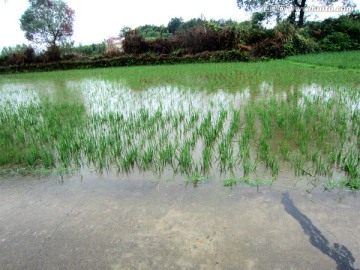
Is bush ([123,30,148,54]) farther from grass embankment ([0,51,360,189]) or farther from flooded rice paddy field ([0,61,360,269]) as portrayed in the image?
flooded rice paddy field ([0,61,360,269])

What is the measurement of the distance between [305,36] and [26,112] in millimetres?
14390

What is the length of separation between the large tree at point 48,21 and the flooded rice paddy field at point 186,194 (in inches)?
939

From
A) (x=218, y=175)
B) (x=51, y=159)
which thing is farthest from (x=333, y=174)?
(x=51, y=159)

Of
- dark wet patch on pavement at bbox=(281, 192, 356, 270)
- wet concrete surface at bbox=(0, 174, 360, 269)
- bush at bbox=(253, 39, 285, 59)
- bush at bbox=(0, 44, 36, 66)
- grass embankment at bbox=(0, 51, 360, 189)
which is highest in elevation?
bush at bbox=(0, 44, 36, 66)

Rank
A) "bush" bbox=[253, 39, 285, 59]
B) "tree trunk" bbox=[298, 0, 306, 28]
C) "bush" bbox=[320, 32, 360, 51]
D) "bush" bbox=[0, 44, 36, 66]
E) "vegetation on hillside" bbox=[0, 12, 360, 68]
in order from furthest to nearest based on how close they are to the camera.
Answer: "bush" bbox=[0, 44, 36, 66] → "tree trunk" bbox=[298, 0, 306, 28] → "bush" bbox=[320, 32, 360, 51] → "vegetation on hillside" bbox=[0, 12, 360, 68] → "bush" bbox=[253, 39, 285, 59]

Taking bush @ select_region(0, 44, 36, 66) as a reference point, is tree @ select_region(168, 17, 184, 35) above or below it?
above

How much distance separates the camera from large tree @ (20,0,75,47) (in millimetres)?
22906

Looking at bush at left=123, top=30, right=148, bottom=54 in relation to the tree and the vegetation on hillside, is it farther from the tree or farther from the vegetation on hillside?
the tree

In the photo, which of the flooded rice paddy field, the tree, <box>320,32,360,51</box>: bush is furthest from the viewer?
the tree

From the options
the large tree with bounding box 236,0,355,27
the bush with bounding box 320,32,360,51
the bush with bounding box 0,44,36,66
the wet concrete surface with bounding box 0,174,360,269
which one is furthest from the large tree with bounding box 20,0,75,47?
the wet concrete surface with bounding box 0,174,360,269

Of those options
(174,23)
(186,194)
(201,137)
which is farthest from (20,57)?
(174,23)

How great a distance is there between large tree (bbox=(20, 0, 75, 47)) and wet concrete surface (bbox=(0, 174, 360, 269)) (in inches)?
990

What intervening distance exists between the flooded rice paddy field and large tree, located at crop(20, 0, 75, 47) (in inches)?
939

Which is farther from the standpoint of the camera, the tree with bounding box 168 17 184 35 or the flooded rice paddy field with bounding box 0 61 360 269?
the tree with bounding box 168 17 184 35
